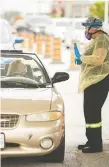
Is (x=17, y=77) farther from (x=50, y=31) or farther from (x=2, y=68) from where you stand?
(x=50, y=31)

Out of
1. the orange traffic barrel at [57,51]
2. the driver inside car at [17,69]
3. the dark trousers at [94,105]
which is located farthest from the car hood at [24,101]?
the orange traffic barrel at [57,51]

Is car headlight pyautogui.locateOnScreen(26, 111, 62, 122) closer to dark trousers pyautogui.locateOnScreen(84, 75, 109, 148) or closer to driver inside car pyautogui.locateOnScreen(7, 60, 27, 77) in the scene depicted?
dark trousers pyautogui.locateOnScreen(84, 75, 109, 148)

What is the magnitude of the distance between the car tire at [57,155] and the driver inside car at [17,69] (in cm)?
129

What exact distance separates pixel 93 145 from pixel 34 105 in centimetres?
145

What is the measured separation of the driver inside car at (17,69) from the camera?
7504 millimetres

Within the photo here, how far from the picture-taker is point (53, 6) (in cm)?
9838

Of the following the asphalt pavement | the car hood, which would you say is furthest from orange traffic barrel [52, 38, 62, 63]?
the car hood

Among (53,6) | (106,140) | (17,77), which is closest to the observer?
(17,77)

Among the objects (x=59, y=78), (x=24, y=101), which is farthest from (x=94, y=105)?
(x=24, y=101)

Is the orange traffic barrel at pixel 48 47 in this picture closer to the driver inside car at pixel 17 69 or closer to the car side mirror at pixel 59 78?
the driver inside car at pixel 17 69

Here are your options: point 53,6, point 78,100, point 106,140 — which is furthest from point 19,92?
point 53,6

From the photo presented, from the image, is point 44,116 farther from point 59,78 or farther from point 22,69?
point 22,69

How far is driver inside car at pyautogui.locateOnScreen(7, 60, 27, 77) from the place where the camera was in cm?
750

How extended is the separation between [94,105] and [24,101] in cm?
127
